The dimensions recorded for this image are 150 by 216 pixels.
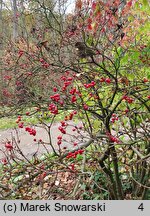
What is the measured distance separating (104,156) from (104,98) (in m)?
0.66

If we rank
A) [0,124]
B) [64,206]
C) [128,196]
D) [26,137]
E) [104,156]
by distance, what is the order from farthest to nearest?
[0,124], [26,137], [128,196], [104,156], [64,206]

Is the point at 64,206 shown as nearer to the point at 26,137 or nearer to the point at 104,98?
the point at 104,98

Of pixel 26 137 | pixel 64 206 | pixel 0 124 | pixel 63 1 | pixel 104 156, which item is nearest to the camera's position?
pixel 64 206

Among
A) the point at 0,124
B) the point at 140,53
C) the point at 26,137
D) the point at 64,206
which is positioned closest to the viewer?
the point at 64,206

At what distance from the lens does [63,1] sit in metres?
6.36

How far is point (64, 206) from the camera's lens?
218 cm

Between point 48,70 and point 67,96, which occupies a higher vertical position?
point 48,70

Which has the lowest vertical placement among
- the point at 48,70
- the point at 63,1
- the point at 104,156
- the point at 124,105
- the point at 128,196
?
the point at 128,196

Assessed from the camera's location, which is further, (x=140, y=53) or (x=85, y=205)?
(x=140, y=53)

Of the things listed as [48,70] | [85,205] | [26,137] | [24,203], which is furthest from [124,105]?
[26,137]

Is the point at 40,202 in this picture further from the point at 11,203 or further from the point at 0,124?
the point at 0,124

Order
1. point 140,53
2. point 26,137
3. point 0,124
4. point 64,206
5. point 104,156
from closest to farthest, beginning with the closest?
point 64,206
point 104,156
point 140,53
point 26,137
point 0,124

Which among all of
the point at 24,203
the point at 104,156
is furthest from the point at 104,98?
the point at 24,203

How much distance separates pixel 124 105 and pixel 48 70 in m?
0.97
